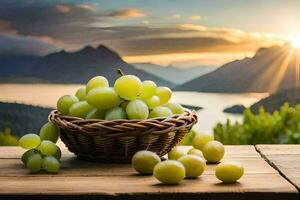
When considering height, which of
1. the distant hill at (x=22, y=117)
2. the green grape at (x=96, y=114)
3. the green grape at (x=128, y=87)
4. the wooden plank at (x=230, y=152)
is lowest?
the distant hill at (x=22, y=117)

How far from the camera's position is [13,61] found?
4367 mm

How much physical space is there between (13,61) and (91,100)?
103 inches

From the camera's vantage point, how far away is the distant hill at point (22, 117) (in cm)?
410

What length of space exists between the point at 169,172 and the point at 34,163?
0.38m

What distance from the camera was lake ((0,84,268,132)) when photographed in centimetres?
419

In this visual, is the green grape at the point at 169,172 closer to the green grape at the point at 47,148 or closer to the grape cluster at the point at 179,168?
the grape cluster at the point at 179,168

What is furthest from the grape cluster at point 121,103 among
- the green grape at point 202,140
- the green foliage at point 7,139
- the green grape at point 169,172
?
the green foliage at point 7,139

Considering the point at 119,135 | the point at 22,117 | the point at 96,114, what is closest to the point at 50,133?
the point at 96,114

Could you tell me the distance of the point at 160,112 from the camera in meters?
1.87

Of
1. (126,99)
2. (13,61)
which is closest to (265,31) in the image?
(13,61)

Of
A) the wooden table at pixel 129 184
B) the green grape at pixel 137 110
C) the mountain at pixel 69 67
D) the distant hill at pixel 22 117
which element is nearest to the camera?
the wooden table at pixel 129 184

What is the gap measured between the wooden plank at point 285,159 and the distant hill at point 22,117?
7.20 ft

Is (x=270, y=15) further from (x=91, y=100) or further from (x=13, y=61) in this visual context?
(x=91, y=100)

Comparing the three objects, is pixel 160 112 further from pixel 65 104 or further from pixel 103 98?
pixel 65 104
